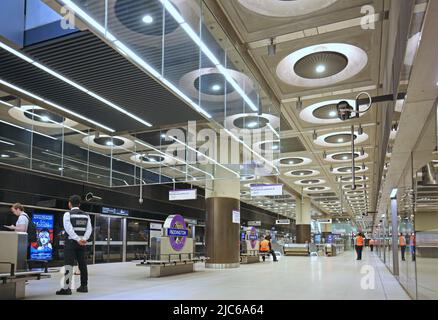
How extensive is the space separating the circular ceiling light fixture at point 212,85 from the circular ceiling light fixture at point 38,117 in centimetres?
534

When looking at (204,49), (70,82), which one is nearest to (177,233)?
(70,82)

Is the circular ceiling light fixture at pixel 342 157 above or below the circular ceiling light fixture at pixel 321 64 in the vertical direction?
below

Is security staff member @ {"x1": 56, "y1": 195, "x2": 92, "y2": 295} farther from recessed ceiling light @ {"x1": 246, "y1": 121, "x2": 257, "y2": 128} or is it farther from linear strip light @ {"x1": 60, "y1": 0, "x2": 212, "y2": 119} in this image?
recessed ceiling light @ {"x1": 246, "y1": 121, "x2": 257, "y2": 128}

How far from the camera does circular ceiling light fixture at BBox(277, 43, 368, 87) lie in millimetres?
8630

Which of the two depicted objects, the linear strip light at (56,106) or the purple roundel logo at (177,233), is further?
the purple roundel logo at (177,233)

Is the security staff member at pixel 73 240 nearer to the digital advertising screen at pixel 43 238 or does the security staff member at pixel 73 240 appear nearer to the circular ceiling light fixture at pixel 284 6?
the circular ceiling light fixture at pixel 284 6

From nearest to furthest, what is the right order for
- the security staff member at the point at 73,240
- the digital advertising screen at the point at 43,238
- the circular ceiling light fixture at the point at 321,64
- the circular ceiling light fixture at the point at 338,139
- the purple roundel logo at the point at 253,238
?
the security staff member at the point at 73,240 → the circular ceiling light fixture at the point at 321,64 → the digital advertising screen at the point at 43,238 → the circular ceiling light fixture at the point at 338,139 → the purple roundel logo at the point at 253,238

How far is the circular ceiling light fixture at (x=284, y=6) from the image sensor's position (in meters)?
6.90

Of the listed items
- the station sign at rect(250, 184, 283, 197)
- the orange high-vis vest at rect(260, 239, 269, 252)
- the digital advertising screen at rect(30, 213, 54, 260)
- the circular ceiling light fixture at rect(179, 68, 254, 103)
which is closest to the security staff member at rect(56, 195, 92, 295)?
the circular ceiling light fixture at rect(179, 68, 254, 103)

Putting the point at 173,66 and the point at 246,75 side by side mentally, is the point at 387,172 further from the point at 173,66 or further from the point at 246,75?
the point at 173,66

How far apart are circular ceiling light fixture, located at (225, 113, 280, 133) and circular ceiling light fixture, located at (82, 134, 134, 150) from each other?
15.1 ft

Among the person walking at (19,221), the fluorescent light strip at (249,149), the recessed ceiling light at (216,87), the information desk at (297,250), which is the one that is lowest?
the information desk at (297,250)

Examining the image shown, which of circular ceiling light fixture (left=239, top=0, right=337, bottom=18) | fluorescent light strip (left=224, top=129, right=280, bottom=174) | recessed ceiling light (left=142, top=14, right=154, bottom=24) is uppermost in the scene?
circular ceiling light fixture (left=239, top=0, right=337, bottom=18)

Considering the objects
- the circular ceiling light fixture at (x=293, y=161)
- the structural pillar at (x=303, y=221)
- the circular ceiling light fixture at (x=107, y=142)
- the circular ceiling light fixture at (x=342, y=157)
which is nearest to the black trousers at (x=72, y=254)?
the circular ceiling light fixture at (x=107, y=142)
